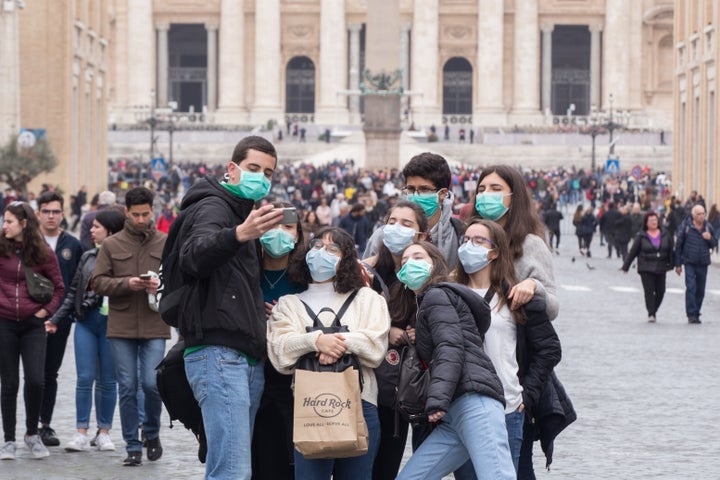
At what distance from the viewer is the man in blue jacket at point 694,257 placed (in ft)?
67.8

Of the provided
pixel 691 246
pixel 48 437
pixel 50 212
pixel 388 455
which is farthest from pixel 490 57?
pixel 388 455

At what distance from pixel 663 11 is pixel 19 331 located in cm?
7843

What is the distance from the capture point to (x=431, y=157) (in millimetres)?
8516

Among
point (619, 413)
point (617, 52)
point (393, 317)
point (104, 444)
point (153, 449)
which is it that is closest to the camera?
point (393, 317)

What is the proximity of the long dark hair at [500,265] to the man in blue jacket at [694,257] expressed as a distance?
13340 mm

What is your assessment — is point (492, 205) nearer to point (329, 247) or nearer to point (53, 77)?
point (329, 247)

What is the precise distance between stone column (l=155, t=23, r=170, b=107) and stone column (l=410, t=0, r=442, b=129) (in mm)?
13021

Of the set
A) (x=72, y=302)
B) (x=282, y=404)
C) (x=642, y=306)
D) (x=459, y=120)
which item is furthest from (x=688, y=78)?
(x=459, y=120)

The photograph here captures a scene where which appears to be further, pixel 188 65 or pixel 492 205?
pixel 188 65

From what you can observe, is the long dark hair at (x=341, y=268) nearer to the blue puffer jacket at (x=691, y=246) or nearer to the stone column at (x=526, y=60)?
the blue puffer jacket at (x=691, y=246)

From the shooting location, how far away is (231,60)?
289ft

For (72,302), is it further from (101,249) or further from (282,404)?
(282,404)

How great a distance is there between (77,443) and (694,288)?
11465mm

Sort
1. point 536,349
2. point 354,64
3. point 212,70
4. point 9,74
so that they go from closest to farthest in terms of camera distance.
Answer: point 536,349
point 9,74
point 354,64
point 212,70
